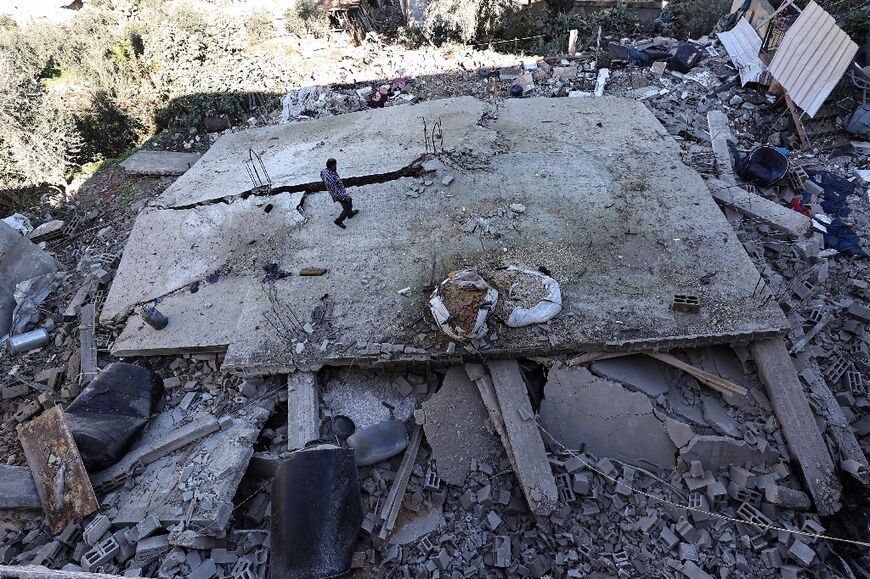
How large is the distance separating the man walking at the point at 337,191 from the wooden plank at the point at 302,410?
2204 millimetres

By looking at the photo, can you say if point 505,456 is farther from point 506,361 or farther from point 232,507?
point 232,507

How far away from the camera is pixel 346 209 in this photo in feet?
20.6

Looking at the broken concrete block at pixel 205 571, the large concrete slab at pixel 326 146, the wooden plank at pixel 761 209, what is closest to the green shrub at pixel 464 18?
the large concrete slab at pixel 326 146

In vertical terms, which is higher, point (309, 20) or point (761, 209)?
point (309, 20)

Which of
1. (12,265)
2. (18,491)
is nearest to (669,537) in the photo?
(18,491)

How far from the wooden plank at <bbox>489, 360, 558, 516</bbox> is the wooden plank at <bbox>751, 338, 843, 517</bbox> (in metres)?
2.04

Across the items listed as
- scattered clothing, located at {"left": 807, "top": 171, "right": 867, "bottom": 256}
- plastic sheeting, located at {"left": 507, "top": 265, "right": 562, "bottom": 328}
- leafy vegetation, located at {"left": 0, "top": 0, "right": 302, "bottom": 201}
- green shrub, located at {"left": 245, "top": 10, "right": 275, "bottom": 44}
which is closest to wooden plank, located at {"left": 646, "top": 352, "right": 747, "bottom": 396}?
plastic sheeting, located at {"left": 507, "top": 265, "right": 562, "bottom": 328}

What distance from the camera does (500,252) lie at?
18.6 ft

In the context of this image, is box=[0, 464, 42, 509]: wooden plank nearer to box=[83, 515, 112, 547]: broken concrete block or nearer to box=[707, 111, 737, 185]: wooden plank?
box=[83, 515, 112, 547]: broken concrete block

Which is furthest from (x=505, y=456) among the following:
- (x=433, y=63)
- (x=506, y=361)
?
(x=433, y=63)

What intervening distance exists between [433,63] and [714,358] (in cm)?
844

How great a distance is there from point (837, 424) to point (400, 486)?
3796 mm

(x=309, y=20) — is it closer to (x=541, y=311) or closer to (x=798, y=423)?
(x=541, y=311)

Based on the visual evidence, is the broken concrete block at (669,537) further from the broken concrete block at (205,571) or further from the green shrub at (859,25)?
the green shrub at (859,25)
